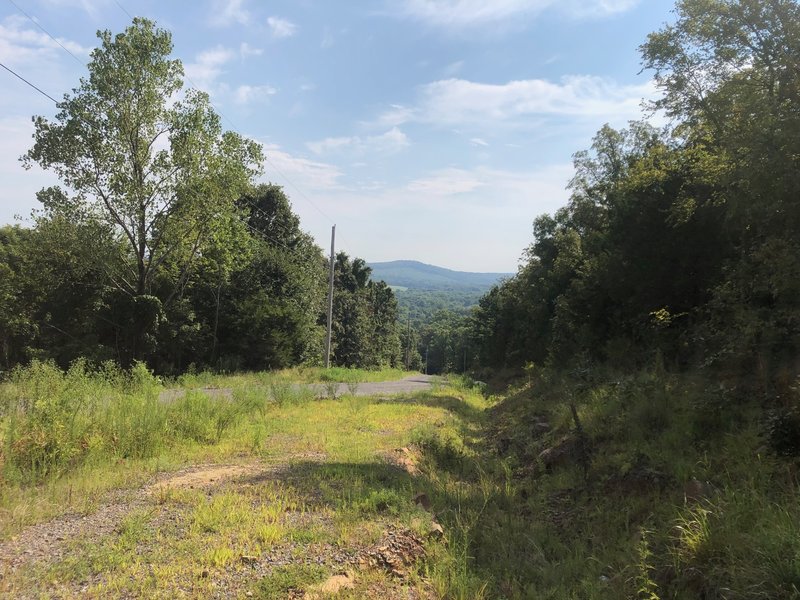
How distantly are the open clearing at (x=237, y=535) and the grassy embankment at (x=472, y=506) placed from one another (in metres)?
0.02

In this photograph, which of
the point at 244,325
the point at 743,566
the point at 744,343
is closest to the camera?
the point at 743,566

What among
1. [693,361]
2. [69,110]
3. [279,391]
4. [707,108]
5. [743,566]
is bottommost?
[279,391]

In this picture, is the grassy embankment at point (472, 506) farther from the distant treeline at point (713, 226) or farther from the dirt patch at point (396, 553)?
the distant treeline at point (713, 226)

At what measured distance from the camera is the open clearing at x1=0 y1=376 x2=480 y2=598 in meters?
3.79

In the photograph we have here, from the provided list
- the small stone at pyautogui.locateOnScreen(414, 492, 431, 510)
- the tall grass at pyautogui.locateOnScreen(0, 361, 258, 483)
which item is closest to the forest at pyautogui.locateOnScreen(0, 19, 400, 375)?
the tall grass at pyautogui.locateOnScreen(0, 361, 258, 483)

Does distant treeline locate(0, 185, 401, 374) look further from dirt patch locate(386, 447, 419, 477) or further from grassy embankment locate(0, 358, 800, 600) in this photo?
dirt patch locate(386, 447, 419, 477)

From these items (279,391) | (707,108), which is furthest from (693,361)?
(279,391)

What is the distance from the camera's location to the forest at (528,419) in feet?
14.0

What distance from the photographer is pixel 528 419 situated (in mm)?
12766

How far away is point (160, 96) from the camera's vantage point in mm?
22859

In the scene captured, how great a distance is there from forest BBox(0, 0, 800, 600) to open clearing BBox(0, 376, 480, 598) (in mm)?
33

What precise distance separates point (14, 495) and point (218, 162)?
20694mm

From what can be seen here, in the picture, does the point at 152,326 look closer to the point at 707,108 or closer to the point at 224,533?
the point at 224,533

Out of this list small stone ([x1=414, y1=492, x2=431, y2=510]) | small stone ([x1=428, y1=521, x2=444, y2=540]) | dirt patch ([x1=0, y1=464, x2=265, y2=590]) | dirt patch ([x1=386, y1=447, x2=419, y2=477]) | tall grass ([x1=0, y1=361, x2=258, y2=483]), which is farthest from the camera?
dirt patch ([x1=386, y1=447, x2=419, y2=477])
